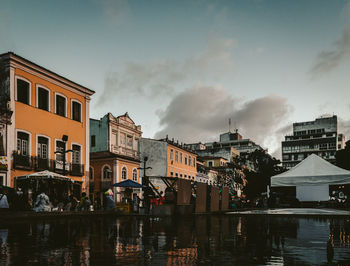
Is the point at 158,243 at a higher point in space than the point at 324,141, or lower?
lower

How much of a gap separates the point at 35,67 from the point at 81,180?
947 cm

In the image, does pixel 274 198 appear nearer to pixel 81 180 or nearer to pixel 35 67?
pixel 81 180

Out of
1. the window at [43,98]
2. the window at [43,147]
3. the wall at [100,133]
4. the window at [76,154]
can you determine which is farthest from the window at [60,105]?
the wall at [100,133]

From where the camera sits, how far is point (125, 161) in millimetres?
43531

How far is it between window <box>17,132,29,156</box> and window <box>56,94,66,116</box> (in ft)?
12.6

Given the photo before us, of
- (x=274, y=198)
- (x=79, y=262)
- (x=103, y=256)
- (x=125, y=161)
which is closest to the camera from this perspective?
(x=79, y=262)

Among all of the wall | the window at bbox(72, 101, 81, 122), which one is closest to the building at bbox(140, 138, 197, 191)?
the wall

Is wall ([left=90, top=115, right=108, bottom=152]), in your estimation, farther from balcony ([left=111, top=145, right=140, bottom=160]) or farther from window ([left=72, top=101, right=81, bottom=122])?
window ([left=72, top=101, right=81, bottom=122])

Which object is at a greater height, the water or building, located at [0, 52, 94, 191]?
building, located at [0, 52, 94, 191]

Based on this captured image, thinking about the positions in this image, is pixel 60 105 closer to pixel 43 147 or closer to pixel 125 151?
pixel 43 147

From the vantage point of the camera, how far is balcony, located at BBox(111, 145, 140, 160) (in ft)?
142

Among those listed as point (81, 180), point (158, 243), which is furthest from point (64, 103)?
point (158, 243)

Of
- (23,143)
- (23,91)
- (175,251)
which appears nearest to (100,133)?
(23,91)

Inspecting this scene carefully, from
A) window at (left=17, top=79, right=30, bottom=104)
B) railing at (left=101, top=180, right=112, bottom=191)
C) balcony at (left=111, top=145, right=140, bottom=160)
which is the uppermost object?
window at (left=17, top=79, right=30, bottom=104)
